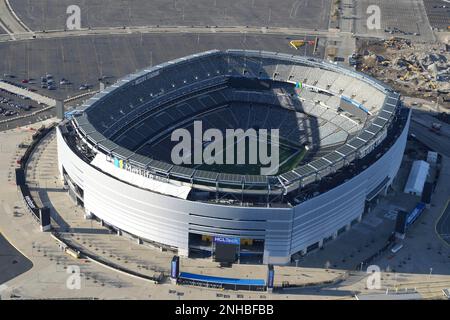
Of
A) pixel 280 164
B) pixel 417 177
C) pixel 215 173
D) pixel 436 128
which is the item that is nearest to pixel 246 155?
pixel 280 164

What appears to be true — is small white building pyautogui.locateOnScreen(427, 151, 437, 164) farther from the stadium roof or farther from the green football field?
the green football field

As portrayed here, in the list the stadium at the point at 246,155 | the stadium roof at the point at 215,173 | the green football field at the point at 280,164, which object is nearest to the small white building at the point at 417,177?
the stadium at the point at 246,155

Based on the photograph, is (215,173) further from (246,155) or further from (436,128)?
(436,128)

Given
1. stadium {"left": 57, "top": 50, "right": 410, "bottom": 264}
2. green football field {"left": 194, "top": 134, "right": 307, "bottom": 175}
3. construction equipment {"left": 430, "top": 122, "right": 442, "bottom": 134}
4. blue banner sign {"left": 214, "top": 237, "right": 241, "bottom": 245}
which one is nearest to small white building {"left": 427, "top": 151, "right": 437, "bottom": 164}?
stadium {"left": 57, "top": 50, "right": 410, "bottom": 264}

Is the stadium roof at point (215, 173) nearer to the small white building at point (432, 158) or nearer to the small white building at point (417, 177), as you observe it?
the small white building at point (417, 177)

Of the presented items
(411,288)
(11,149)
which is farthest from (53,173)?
(411,288)
